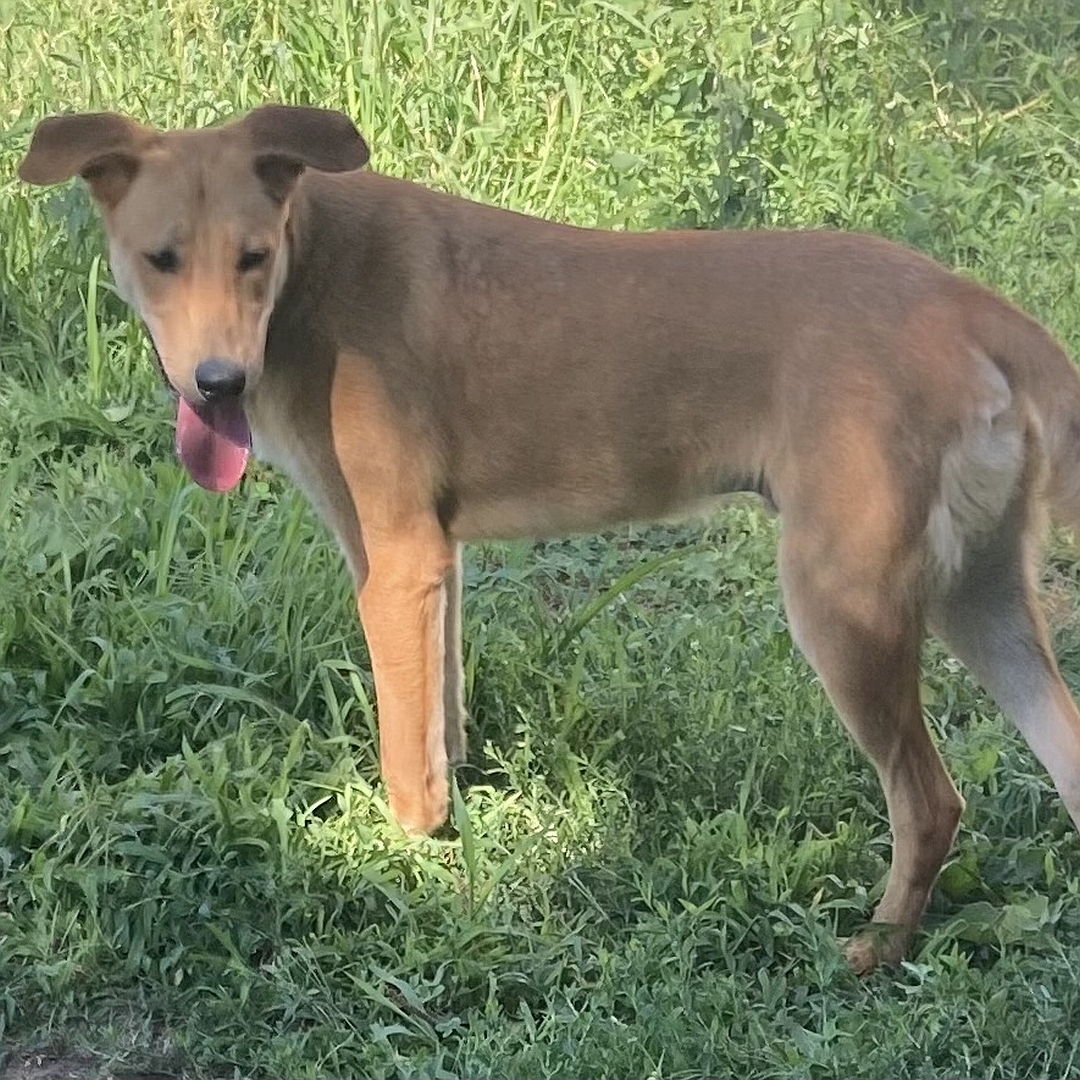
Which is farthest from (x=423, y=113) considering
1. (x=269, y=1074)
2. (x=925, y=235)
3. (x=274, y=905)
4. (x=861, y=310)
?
(x=269, y=1074)

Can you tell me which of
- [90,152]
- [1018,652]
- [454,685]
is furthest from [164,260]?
[1018,652]

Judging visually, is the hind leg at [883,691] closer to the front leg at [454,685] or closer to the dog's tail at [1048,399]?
the dog's tail at [1048,399]

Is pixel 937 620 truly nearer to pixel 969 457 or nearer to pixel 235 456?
pixel 969 457

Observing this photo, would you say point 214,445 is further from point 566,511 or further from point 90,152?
point 566,511

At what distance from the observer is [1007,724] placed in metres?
4.05

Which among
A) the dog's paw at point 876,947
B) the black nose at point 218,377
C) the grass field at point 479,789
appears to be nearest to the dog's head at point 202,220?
the black nose at point 218,377

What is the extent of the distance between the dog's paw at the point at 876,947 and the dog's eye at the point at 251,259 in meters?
1.81

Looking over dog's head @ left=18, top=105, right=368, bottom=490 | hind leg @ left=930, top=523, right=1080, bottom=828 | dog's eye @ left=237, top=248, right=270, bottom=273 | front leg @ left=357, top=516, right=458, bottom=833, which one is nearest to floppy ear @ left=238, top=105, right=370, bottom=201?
dog's head @ left=18, top=105, right=368, bottom=490

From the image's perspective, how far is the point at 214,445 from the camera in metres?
3.54

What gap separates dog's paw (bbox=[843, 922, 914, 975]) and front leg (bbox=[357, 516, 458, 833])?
3.03 ft

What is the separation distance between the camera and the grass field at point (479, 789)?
320cm

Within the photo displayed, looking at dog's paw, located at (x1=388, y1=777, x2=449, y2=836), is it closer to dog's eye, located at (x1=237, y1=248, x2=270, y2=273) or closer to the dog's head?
the dog's head

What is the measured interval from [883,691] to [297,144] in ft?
5.26

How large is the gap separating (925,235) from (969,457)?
2.90m
